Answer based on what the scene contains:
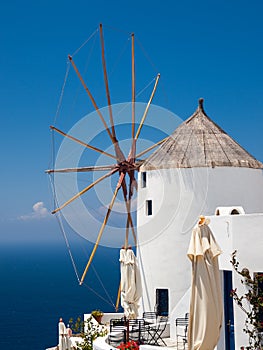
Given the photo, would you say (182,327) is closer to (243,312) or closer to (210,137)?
(243,312)

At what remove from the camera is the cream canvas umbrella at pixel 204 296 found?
33.6ft

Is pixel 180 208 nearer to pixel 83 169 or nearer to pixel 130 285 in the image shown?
pixel 130 285

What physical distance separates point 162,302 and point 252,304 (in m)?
7.38

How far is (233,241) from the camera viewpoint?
482 inches

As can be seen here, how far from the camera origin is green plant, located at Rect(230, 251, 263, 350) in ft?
38.2

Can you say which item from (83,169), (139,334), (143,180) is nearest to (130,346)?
(139,334)

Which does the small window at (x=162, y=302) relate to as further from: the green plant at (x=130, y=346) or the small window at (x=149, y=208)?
the green plant at (x=130, y=346)

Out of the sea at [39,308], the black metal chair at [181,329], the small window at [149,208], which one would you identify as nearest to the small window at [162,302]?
the small window at [149,208]

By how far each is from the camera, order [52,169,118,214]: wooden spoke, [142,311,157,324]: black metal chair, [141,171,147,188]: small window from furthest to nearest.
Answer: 1. [52,169,118,214]: wooden spoke
2. [141,171,147,188]: small window
3. [142,311,157,324]: black metal chair

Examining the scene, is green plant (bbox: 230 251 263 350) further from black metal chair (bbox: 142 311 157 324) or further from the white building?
black metal chair (bbox: 142 311 157 324)

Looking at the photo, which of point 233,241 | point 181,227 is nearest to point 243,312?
point 233,241

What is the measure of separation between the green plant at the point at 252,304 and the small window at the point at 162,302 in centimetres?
692

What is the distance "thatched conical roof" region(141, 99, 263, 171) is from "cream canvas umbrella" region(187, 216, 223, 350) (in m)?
8.37

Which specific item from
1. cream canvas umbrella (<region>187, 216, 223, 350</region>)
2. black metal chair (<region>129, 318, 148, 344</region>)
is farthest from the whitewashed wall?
cream canvas umbrella (<region>187, 216, 223, 350</region>)
